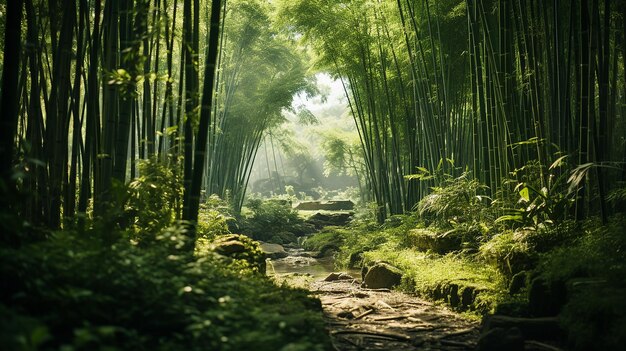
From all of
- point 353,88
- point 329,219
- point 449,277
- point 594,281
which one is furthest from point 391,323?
point 329,219

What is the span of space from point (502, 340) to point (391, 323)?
39.9 inches

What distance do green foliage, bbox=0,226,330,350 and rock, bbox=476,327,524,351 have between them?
37.2 inches

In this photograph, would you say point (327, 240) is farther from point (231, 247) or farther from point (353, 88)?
point (231, 247)

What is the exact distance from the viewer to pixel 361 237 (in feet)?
25.6

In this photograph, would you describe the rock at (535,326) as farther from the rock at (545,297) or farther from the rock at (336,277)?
the rock at (336,277)

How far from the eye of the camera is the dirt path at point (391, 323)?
2900 mm

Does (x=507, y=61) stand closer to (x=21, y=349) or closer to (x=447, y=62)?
(x=447, y=62)

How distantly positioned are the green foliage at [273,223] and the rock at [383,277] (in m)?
6.56

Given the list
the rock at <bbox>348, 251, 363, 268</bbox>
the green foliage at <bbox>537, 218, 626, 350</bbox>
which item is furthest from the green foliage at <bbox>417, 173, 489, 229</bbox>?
the rock at <bbox>348, 251, 363, 268</bbox>

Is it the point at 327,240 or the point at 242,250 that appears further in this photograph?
the point at 327,240

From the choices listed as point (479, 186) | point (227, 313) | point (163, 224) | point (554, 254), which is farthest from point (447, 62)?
point (227, 313)

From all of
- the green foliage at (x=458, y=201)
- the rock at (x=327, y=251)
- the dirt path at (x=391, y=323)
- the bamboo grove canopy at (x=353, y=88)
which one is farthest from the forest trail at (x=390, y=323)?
the rock at (x=327, y=251)

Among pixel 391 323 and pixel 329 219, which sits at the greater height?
pixel 391 323

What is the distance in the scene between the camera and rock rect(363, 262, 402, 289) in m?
5.04
